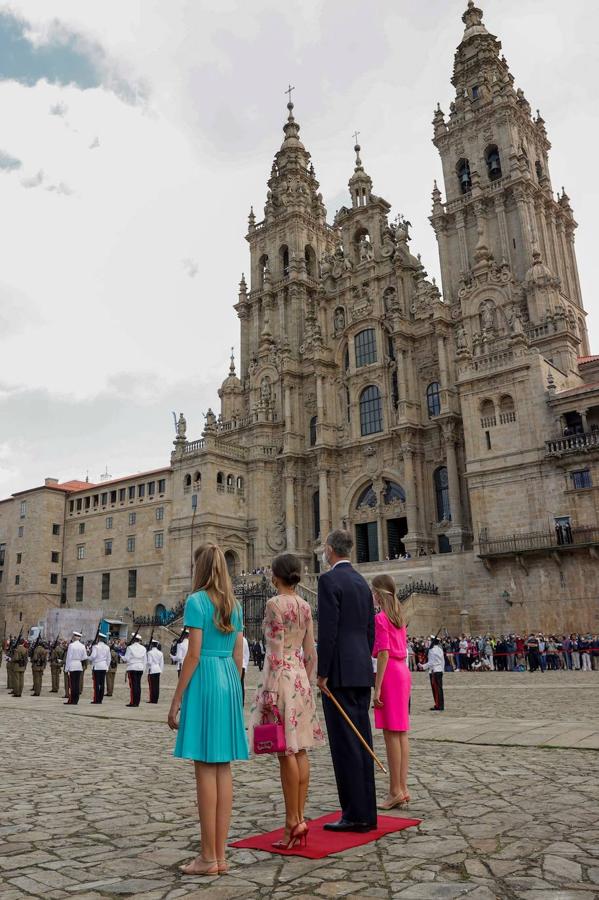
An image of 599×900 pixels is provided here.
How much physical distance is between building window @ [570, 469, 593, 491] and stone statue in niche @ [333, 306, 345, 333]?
75.1 ft

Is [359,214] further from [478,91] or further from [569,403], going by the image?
[569,403]

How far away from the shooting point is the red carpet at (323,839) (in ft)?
15.8

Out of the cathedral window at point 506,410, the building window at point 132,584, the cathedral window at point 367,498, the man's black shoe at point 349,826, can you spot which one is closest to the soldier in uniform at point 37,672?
the man's black shoe at point 349,826

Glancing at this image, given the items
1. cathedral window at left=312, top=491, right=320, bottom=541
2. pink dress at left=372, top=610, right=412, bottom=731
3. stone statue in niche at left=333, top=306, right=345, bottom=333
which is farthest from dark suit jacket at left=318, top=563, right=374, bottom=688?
stone statue in niche at left=333, top=306, right=345, bottom=333

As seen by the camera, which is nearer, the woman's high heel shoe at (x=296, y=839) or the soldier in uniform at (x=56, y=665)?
the woman's high heel shoe at (x=296, y=839)

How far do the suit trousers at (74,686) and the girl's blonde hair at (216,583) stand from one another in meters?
13.7

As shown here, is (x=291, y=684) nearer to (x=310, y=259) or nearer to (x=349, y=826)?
(x=349, y=826)

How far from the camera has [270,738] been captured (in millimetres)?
5129

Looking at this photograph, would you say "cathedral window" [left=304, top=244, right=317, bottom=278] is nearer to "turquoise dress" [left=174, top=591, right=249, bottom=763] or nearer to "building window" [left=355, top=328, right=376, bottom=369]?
"building window" [left=355, top=328, right=376, bottom=369]

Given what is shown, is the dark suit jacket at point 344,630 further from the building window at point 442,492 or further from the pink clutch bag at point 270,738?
the building window at point 442,492

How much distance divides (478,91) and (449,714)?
1773 inches

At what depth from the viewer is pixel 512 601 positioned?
31766mm

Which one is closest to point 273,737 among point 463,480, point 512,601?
point 512,601

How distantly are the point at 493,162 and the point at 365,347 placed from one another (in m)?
14.2
